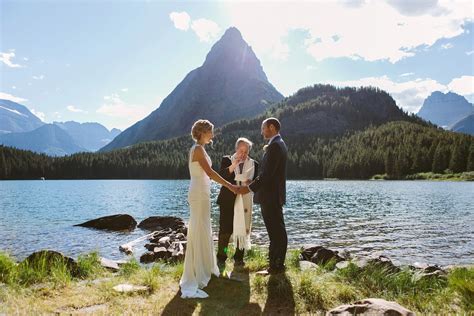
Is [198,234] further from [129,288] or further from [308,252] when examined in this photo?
[308,252]

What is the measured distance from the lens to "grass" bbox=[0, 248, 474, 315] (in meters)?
8.34

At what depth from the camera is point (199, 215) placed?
9.83m

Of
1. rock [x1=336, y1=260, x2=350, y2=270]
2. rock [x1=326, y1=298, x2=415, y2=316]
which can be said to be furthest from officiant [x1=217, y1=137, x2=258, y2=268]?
rock [x1=326, y1=298, x2=415, y2=316]

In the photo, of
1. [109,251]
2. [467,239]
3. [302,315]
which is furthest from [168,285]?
[467,239]

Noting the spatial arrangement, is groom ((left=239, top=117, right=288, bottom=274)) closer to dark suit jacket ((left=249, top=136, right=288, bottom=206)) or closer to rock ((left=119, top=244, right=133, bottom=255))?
dark suit jacket ((left=249, top=136, right=288, bottom=206))

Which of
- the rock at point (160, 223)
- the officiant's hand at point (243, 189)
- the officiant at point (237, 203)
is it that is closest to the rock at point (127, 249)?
the rock at point (160, 223)

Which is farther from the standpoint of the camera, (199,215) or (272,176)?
(272,176)

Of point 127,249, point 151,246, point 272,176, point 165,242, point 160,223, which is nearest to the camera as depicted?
point 272,176

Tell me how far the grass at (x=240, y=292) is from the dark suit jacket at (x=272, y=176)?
2.12 m

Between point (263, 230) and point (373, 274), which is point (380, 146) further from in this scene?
point (373, 274)

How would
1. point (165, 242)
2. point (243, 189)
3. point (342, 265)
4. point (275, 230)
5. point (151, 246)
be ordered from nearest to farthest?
point (275, 230) < point (243, 189) < point (342, 265) < point (165, 242) < point (151, 246)

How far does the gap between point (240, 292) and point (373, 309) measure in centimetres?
344

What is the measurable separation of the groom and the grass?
68 cm

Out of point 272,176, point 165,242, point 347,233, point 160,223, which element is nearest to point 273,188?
point 272,176
